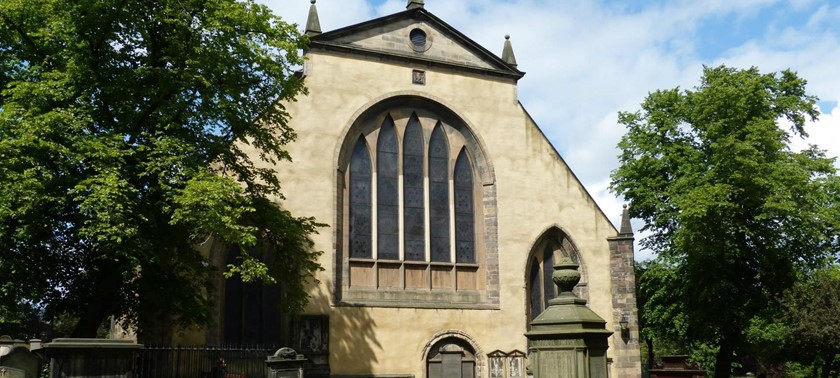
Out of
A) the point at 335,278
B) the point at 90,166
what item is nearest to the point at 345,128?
the point at 335,278

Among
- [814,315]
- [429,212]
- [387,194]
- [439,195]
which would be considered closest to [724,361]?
[814,315]

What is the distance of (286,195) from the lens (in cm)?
1941

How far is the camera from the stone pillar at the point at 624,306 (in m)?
21.6

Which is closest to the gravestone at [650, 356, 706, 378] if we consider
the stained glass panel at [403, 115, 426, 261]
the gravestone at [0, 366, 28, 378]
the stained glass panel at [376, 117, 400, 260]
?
the stained glass panel at [403, 115, 426, 261]

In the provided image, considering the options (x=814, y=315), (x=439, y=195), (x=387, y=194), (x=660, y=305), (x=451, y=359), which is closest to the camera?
(x=451, y=359)

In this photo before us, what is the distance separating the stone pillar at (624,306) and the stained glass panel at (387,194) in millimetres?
A: 6475

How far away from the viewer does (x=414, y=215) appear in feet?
69.7

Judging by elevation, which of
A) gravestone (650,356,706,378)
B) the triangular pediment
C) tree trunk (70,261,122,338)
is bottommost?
gravestone (650,356,706,378)

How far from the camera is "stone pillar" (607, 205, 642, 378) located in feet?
70.9

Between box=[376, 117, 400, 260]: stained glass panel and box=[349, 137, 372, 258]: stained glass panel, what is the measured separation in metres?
0.27

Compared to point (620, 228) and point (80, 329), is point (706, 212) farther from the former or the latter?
point (80, 329)

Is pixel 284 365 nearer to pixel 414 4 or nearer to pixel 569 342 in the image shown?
pixel 569 342

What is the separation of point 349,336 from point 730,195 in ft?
42.6

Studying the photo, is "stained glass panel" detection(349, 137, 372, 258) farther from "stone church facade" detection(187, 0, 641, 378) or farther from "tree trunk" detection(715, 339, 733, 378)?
"tree trunk" detection(715, 339, 733, 378)
